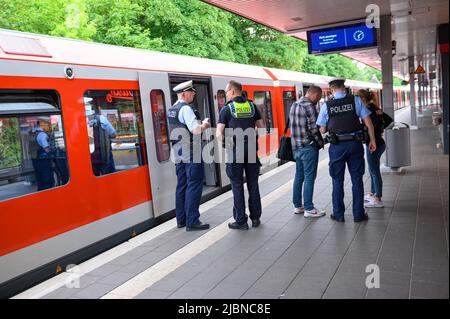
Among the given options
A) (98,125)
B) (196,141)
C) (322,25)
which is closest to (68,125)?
(98,125)

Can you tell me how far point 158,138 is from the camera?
6.75m

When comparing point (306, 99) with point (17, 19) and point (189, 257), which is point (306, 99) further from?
point (17, 19)

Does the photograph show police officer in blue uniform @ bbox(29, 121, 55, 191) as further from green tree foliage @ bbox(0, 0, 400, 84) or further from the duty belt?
green tree foliage @ bbox(0, 0, 400, 84)

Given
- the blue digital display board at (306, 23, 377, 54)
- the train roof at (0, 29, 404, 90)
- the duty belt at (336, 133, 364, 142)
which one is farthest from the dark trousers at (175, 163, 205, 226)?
the blue digital display board at (306, 23, 377, 54)

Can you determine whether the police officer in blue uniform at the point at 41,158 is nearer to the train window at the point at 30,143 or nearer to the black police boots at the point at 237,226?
the train window at the point at 30,143

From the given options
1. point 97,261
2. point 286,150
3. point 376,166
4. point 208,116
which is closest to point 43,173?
point 97,261

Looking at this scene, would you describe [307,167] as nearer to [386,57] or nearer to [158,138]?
[158,138]

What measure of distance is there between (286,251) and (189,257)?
1.07 m

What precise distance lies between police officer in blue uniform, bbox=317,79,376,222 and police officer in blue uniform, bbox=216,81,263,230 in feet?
3.23

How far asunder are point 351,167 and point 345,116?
651 mm

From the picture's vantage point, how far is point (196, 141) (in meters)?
5.96

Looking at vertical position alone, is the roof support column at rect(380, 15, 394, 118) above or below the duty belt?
above

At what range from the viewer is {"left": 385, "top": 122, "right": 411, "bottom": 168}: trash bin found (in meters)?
9.00

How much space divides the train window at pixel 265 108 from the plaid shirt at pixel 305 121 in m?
4.93
